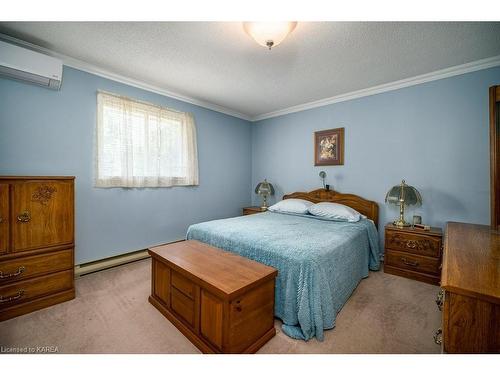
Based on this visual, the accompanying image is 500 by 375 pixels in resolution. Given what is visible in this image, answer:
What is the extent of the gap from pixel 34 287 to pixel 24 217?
60cm

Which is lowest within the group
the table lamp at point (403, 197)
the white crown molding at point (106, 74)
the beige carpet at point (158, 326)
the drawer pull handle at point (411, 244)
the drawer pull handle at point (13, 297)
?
the beige carpet at point (158, 326)

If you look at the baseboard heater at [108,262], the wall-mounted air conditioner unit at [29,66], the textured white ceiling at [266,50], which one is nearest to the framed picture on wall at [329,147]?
the textured white ceiling at [266,50]

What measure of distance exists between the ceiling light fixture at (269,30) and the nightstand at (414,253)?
7.80 feet

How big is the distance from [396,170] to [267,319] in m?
2.57

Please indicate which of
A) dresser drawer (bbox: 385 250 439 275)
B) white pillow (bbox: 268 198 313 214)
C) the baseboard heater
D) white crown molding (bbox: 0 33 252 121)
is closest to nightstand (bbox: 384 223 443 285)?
dresser drawer (bbox: 385 250 439 275)

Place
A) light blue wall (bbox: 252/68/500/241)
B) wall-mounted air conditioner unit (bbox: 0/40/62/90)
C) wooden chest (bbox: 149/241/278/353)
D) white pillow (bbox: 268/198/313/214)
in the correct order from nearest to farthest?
1. wooden chest (bbox: 149/241/278/353)
2. wall-mounted air conditioner unit (bbox: 0/40/62/90)
3. light blue wall (bbox: 252/68/500/241)
4. white pillow (bbox: 268/198/313/214)

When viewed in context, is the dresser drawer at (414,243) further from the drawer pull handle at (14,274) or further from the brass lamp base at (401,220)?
the drawer pull handle at (14,274)

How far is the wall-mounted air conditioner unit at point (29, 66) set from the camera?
1.95 metres

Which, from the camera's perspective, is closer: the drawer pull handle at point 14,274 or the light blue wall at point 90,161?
the drawer pull handle at point 14,274

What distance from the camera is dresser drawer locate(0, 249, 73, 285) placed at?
5.72ft

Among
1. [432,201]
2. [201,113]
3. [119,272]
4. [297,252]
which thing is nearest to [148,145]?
[201,113]

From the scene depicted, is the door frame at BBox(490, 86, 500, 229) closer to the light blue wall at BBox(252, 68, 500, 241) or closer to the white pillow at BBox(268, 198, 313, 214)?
the light blue wall at BBox(252, 68, 500, 241)

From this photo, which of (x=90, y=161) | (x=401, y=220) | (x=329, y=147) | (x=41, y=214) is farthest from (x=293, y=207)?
(x=41, y=214)

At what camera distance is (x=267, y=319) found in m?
1.53
